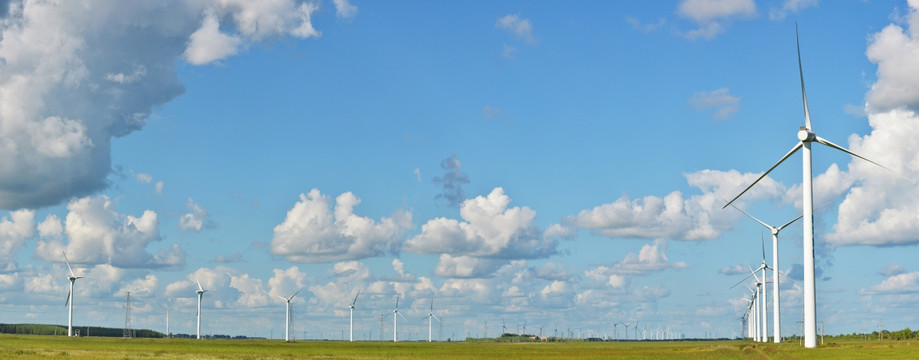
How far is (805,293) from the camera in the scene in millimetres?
102438

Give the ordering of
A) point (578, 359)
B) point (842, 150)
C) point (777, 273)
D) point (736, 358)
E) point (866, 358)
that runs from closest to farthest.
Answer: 1. point (866, 358)
2. point (842, 150)
3. point (736, 358)
4. point (578, 359)
5. point (777, 273)

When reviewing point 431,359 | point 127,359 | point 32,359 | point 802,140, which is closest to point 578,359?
point 431,359

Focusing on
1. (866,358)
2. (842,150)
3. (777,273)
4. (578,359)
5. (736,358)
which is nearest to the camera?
(866,358)

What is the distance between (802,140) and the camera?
10919cm

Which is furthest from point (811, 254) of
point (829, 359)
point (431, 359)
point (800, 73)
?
point (431, 359)

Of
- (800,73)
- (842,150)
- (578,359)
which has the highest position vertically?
(800,73)

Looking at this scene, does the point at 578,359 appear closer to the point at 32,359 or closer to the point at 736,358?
the point at 736,358

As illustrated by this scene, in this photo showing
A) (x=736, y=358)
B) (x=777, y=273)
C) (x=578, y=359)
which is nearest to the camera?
(x=736, y=358)

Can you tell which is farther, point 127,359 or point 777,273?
point 777,273

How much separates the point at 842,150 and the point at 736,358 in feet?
92.5

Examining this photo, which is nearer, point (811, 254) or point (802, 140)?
point (811, 254)

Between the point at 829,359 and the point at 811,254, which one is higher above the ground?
the point at 811,254

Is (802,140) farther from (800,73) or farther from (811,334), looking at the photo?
(811,334)

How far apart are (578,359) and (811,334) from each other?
33402mm
